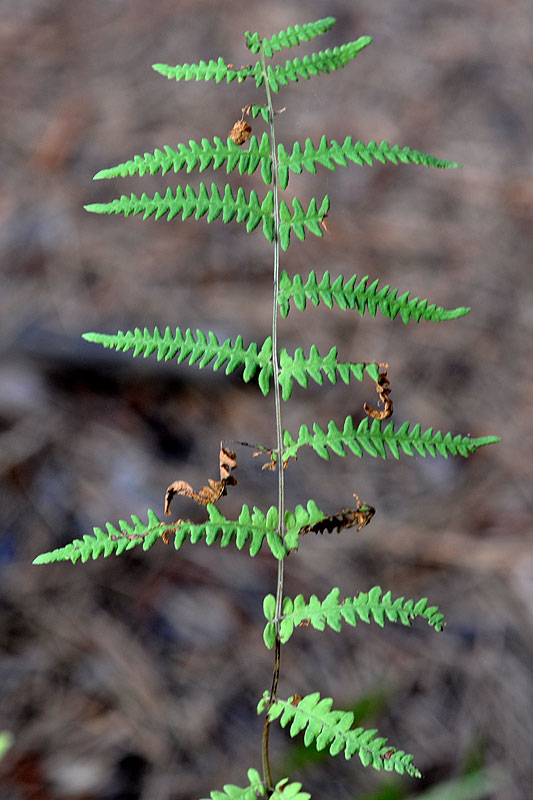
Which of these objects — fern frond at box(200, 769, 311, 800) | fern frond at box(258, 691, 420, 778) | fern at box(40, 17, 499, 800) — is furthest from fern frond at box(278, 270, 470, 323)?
fern frond at box(200, 769, 311, 800)

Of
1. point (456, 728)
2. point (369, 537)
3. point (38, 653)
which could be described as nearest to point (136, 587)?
point (38, 653)

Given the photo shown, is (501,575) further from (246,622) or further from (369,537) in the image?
(246,622)

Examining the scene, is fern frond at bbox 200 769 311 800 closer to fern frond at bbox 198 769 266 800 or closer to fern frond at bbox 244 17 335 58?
fern frond at bbox 198 769 266 800

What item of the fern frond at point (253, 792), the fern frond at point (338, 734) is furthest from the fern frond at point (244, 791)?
the fern frond at point (338, 734)

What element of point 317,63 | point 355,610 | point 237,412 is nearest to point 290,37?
point 317,63

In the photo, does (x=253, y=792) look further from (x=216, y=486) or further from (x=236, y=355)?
(x=236, y=355)

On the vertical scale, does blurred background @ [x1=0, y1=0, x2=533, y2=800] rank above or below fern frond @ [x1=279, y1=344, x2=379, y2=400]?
below

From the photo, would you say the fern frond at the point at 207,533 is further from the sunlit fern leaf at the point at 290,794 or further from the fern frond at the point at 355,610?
the sunlit fern leaf at the point at 290,794
